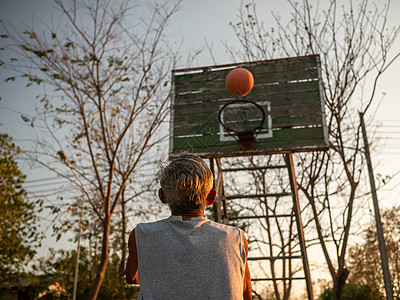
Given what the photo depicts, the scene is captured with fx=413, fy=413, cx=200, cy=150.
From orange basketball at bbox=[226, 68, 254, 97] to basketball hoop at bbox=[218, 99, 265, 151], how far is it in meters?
0.28

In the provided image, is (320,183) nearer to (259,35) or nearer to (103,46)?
(259,35)

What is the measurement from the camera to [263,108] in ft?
20.9

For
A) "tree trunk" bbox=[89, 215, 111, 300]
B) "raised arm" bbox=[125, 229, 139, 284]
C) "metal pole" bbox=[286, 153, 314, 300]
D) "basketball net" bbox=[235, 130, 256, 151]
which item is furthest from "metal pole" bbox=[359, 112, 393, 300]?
"raised arm" bbox=[125, 229, 139, 284]

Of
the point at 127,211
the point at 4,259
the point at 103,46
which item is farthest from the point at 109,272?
the point at 103,46

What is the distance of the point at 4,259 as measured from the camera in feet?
48.2

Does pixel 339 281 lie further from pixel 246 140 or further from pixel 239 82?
pixel 239 82

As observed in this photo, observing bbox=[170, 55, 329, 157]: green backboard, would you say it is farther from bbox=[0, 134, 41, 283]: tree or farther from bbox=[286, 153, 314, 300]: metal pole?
bbox=[0, 134, 41, 283]: tree

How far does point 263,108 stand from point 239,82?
630 mm

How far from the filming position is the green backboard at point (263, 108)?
19.6 feet

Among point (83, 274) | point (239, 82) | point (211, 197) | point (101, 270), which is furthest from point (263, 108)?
point (83, 274)

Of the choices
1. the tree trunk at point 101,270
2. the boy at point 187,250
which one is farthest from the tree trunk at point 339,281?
the boy at point 187,250

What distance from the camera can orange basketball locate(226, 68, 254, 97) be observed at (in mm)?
6023

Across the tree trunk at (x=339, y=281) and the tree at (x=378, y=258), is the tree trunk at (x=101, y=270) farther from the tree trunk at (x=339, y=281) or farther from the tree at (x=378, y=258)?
the tree at (x=378, y=258)

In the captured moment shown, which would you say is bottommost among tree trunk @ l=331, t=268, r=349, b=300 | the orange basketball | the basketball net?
tree trunk @ l=331, t=268, r=349, b=300
